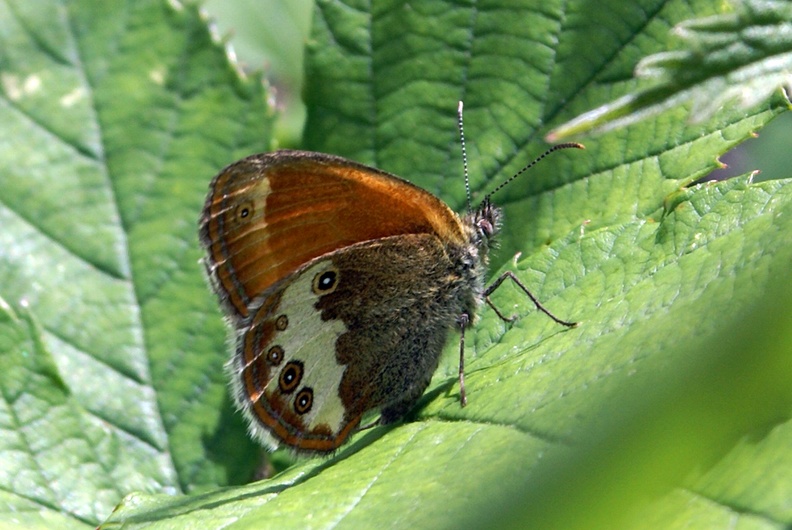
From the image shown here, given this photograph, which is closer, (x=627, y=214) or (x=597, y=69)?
(x=627, y=214)

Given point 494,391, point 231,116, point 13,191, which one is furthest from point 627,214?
point 13,191

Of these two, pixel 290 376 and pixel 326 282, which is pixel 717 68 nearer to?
pixel 326 282

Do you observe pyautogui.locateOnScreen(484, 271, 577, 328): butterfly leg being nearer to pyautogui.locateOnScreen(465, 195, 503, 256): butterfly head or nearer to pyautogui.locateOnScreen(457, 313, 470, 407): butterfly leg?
pyautogui.locateOnScreen(457, 313, 470, 407): butterfly leg

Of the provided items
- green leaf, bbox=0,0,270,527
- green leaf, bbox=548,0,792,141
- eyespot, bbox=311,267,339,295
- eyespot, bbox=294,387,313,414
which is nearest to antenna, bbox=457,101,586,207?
eyespot, bbox=311,267,339,295

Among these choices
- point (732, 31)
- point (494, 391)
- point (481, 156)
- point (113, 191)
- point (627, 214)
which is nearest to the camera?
point (732, 31)

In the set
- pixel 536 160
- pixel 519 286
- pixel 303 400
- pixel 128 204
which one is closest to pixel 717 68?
pixel 519 286

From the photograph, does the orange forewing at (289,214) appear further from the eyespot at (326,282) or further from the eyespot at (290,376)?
the eyespot at (290,376)

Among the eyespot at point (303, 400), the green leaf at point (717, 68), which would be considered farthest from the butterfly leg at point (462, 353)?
the green leaf at point (717, 68)

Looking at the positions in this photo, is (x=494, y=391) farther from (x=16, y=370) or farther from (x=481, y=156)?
(x=16, y=370)
